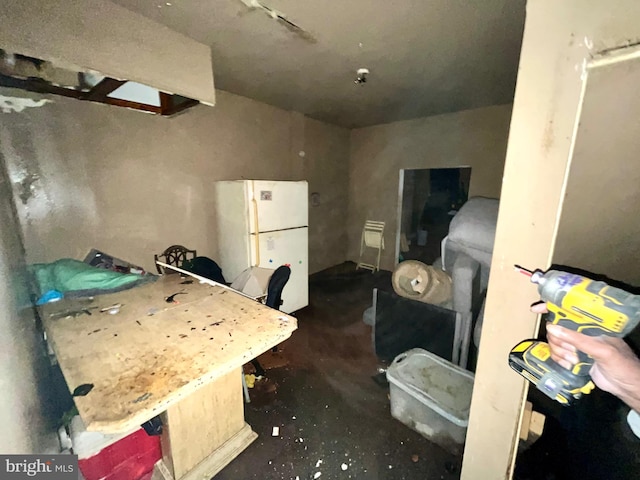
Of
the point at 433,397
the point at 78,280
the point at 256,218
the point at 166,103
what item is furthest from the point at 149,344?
the point at 166,103

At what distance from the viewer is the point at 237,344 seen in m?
1.05

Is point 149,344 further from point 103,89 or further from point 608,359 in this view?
point 103,89

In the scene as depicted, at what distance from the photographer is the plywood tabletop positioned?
0.79 m

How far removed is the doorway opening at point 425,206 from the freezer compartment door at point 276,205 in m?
2.08

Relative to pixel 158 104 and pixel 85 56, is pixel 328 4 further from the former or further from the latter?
pixel 158 104

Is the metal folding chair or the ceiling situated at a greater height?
the ceiling

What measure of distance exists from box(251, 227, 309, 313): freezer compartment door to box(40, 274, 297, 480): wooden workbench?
3.58ft

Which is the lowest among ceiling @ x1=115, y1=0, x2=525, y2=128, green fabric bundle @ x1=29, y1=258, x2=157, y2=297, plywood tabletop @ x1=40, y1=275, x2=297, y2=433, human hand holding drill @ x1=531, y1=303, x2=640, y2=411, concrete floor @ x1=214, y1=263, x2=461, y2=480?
concrete floor @ x1=214, y1=263, x2=461, y2=480

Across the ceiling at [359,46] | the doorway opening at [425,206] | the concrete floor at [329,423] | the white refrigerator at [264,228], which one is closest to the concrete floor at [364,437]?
the concrete floor at [329,423]

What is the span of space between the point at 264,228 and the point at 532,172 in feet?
7.73

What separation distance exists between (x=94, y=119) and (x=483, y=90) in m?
3.85

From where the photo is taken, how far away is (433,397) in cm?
152

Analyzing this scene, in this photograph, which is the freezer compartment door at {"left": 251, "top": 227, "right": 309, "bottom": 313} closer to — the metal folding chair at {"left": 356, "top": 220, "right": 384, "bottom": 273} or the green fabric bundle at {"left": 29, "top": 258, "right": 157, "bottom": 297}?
the green fabric bundle at {"left": 29, "top": 258, "right": 157, "bottom": 297}

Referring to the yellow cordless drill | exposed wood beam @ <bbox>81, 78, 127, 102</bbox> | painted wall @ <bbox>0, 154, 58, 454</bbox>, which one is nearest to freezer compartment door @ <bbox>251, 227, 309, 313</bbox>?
exposed wood beam @ <bbox>81, 78, 127, 102</bbox>
